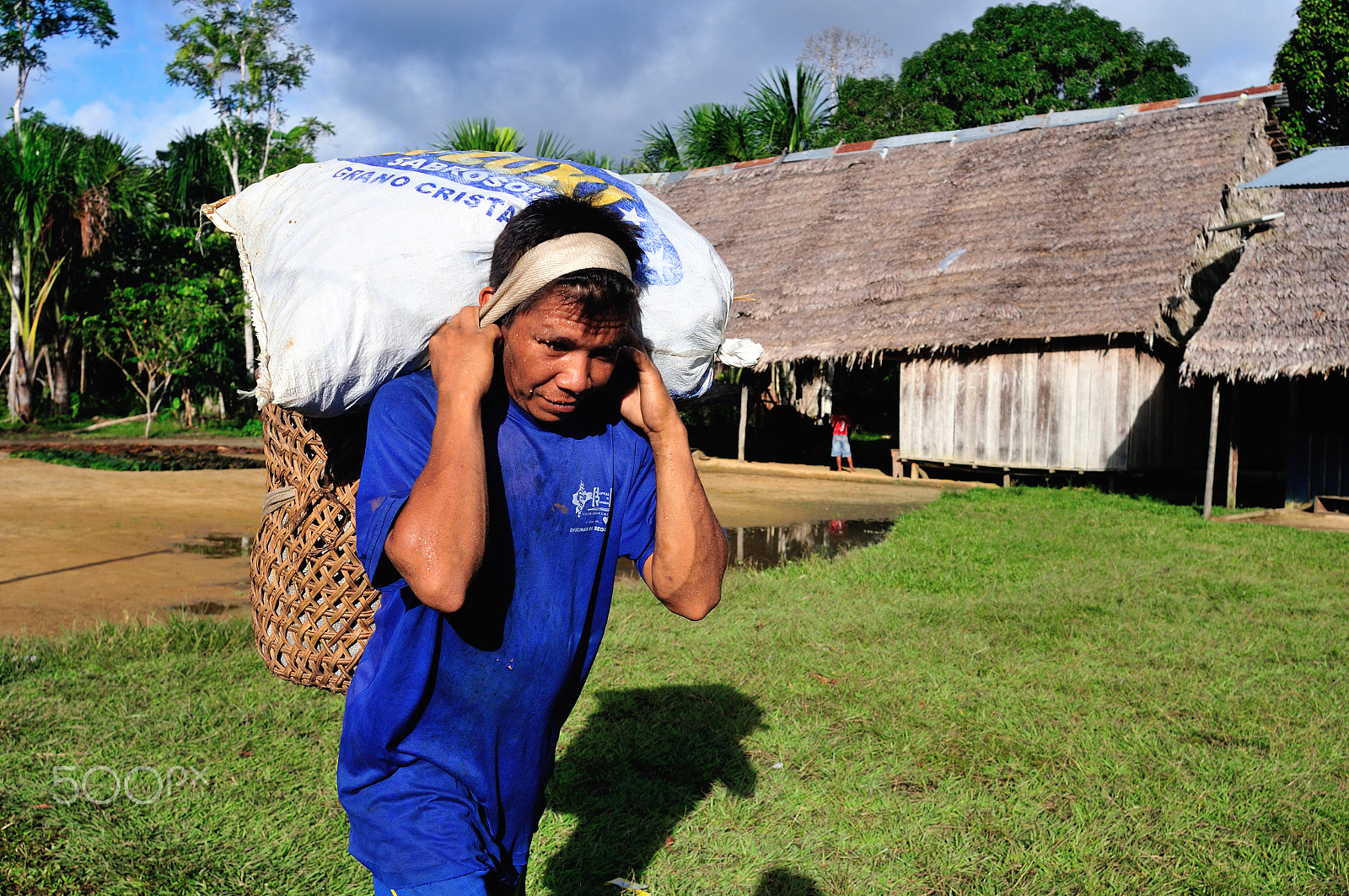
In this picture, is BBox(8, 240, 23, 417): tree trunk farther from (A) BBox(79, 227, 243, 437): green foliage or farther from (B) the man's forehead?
(B) the man's forehead

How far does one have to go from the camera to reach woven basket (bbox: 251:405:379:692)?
2014mm

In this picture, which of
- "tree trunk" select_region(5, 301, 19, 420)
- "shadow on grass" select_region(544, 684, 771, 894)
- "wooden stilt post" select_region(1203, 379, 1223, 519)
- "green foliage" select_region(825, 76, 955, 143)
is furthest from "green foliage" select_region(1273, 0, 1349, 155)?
"tree trunk" select_region(5, 301, 19, 420)

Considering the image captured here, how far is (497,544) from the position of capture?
1688mm

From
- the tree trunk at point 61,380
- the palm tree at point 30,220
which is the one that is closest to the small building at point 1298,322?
the palm tree at point 30,220

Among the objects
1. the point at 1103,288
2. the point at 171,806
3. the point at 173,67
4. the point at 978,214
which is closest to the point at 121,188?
the point at 173,67

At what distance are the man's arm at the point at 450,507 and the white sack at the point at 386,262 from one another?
0.36 m

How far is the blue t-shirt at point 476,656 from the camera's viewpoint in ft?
5.31

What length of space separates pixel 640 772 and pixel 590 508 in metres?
2.38

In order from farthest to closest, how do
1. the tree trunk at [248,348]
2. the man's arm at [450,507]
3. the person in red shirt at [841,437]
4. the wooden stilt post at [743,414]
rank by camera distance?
the tree trunk at [248,348], the wooden stilt post at [743,414], the person in red shirt at [841,437], the man's arm at [450,507]

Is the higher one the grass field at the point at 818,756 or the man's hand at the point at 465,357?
the man's hand at the point at 465,357

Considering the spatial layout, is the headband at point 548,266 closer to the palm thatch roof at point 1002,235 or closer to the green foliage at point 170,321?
the palm thatch roof at point 1002,235

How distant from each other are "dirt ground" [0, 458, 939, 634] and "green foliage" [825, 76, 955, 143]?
1393cm

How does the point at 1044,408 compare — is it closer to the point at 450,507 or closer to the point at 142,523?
the point at 142,523

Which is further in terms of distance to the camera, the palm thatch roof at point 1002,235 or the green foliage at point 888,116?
the green foliage at point 888,116
